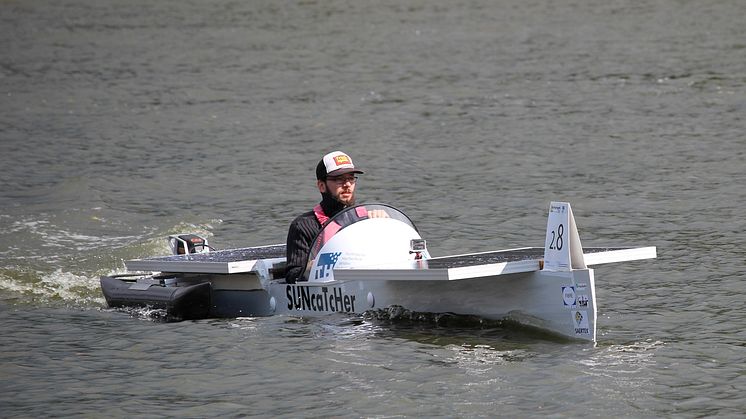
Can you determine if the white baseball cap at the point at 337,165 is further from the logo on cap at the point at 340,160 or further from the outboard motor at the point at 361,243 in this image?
the outboard motor at the point at 361,243

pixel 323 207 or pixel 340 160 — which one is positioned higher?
pixel 340 160

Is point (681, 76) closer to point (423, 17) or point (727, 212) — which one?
point (727, 212)

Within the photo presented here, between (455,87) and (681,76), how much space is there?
208 inches

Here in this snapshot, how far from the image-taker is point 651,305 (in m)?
13.2

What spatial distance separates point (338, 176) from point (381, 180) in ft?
29.3

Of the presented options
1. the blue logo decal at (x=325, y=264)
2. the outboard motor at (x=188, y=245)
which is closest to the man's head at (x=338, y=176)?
the blue logo decal at (x=325, y=264)

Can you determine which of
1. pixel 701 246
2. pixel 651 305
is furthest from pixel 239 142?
pixel 651 305

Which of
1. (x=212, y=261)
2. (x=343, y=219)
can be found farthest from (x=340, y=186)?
(x=212, y=261)

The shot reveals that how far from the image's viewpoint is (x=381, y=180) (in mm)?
21594

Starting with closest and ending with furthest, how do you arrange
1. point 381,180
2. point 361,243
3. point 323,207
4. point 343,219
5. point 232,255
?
point 361,243, point 343,219, point 323,207, point 232,255, point 381,180

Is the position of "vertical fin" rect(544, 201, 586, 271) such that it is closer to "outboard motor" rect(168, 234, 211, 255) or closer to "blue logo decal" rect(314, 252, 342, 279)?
"blue logo decal" rect(314, 252, 342, 279)

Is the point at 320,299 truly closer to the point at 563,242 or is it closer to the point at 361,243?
the point at 361,243

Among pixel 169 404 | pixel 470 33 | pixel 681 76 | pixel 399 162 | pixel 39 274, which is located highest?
pixel 470 33

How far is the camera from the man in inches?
497
